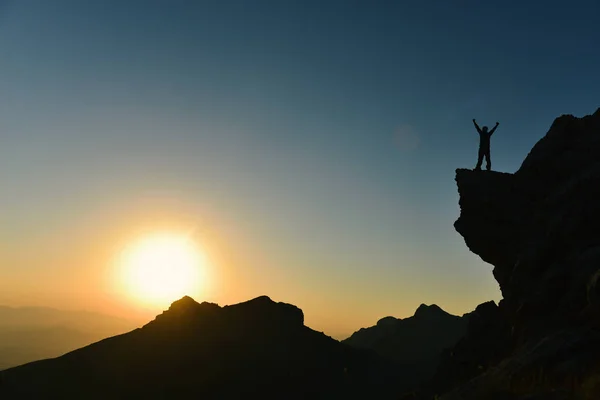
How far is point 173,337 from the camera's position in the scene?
81.9m

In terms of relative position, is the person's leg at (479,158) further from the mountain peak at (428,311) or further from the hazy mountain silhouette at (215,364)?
the mountain peak at (428,311)

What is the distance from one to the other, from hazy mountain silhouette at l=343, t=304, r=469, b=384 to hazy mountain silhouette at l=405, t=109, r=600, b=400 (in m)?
73.3

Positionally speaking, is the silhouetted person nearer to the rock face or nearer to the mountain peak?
the rock face

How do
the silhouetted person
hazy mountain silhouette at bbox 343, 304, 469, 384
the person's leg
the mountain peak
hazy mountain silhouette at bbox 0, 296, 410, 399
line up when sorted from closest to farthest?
the silhouetted person, the person's leg, hazy mountain silhouette at bbox 0, 296, 410, 399, hazy mountain silhouette at bbox 343, 304, 469, 384, the mountain peak

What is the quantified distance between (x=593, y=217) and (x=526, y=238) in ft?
22.2

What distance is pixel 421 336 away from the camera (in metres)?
128

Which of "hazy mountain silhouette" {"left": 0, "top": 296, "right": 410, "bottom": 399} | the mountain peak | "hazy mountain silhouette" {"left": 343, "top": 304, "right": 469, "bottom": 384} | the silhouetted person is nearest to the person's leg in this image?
the silhouetted person

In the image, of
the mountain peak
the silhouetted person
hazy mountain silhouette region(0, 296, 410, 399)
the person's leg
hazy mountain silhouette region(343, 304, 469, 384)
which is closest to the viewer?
the silhouetted person

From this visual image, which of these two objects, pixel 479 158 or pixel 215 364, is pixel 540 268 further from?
pixel 215 364

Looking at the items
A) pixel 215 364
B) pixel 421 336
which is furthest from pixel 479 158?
pixel 421 336

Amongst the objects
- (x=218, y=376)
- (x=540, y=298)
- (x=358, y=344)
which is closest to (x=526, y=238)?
(x=540, y=298)

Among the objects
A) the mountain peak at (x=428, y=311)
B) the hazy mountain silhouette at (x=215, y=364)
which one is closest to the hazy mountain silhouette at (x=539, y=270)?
the hazy mountain silhouette at (x=215, y=364)

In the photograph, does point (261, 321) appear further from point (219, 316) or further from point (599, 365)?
point (599, 365)

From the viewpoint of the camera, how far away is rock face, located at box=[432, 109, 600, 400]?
56.4 ft
